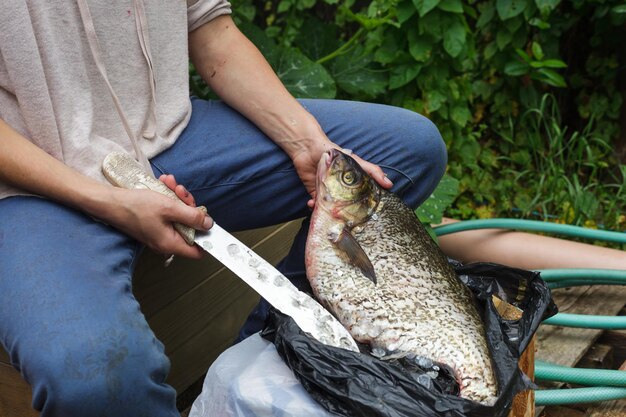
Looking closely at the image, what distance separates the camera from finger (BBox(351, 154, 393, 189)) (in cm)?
185

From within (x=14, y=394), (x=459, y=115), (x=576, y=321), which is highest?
(x=459, y=115)

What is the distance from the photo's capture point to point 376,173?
1858 mm

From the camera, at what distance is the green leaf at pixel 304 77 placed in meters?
3.16

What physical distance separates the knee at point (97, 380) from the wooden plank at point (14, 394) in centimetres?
48

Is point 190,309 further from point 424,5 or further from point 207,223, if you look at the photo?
point 424,5

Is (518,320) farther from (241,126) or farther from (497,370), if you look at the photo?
(241,126)

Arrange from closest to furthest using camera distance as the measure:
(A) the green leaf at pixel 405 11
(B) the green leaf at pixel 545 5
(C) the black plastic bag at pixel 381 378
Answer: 1. (C) the black plastic bag at pixel 381 378
2. (A) the green leaf at pixel 405 11
3. (B) the green leaf at pixel 545 5

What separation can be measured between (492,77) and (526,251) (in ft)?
5.28

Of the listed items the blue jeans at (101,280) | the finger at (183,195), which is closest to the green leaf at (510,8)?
the blue jeans at (101,280)

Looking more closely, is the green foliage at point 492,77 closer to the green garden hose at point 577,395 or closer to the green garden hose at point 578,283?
the green garden hose at point 578,283

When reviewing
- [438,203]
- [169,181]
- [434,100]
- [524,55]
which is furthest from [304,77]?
[169,181]

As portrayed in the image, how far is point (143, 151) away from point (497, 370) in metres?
0.97

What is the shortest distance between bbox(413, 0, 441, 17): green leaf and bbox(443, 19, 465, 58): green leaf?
17 cm

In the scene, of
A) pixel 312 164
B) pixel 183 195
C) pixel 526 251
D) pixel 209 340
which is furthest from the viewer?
pixel 526 251
